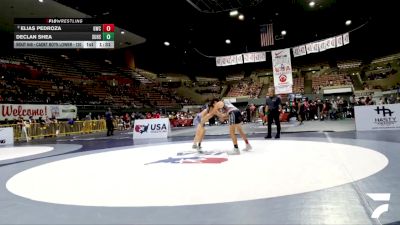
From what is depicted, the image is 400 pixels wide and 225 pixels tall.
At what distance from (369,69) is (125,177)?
43.0 meters

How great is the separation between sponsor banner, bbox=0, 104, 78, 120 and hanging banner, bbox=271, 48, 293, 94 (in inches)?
625

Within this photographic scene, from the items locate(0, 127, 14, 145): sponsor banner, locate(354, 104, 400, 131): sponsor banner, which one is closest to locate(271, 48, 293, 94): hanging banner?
locate(354, 104, 400, 131): sponsor banner

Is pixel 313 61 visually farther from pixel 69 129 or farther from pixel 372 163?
pixel 372 163

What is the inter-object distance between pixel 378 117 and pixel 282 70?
16.5 feet

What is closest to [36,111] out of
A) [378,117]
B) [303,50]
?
[303,50]

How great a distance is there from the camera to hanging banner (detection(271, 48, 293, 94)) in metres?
14.6

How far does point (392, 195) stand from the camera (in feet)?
9.58

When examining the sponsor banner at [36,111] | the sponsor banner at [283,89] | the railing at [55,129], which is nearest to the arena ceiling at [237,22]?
the sponsor banner at [283,89]

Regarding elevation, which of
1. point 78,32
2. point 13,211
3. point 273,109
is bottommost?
point 13,211

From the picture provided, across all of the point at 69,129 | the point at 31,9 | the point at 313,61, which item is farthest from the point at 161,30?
the point at 313,61

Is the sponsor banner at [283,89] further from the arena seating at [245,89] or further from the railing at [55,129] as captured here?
the arena seating at [245,89]

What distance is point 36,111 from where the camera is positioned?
21.3m

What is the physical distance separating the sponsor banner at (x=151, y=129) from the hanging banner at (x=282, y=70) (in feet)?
17.7
